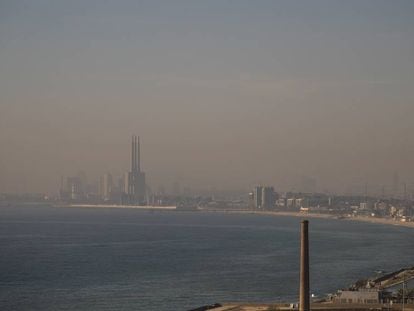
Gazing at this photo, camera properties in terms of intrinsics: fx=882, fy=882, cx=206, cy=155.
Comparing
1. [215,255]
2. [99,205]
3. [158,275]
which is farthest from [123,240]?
[99,205]

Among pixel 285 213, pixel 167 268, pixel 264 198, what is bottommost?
pixel 167 268

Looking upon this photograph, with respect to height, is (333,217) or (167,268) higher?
(333,217)

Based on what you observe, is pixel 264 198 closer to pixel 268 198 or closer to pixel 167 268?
pixel 268 198

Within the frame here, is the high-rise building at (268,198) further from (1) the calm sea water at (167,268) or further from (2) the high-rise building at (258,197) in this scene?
(1) the calm sea water at (167,268)

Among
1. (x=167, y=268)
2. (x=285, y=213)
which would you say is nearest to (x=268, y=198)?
(x=285, y=213)

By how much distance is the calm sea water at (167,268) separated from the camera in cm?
2427

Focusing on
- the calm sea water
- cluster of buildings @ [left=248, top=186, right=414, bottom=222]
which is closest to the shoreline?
cluster of buildings @ [left=248, top=186, right=414, bottom=222]

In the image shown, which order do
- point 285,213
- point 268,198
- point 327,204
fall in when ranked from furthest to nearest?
point 268,198, point 327,204, point 285,213

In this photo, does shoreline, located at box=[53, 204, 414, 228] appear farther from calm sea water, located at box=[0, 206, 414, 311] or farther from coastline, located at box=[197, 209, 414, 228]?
calm sea water, located at box=[0, 206, 414, 311]

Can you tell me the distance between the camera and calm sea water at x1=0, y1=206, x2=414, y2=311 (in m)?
24.3

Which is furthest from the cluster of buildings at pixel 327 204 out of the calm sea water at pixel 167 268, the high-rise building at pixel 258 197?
the calm sea water at pixel 167 268

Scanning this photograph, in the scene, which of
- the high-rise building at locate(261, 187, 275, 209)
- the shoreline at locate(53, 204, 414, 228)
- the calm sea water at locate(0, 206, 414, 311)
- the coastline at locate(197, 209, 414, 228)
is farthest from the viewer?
the high-rise building at locate(261, 187, 275, 209)

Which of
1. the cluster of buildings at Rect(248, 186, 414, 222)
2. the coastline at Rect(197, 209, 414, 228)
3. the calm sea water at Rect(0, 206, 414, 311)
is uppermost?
the cluster of buildings at Rect(248, 186, 414, 222)

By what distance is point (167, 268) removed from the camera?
32.5m
